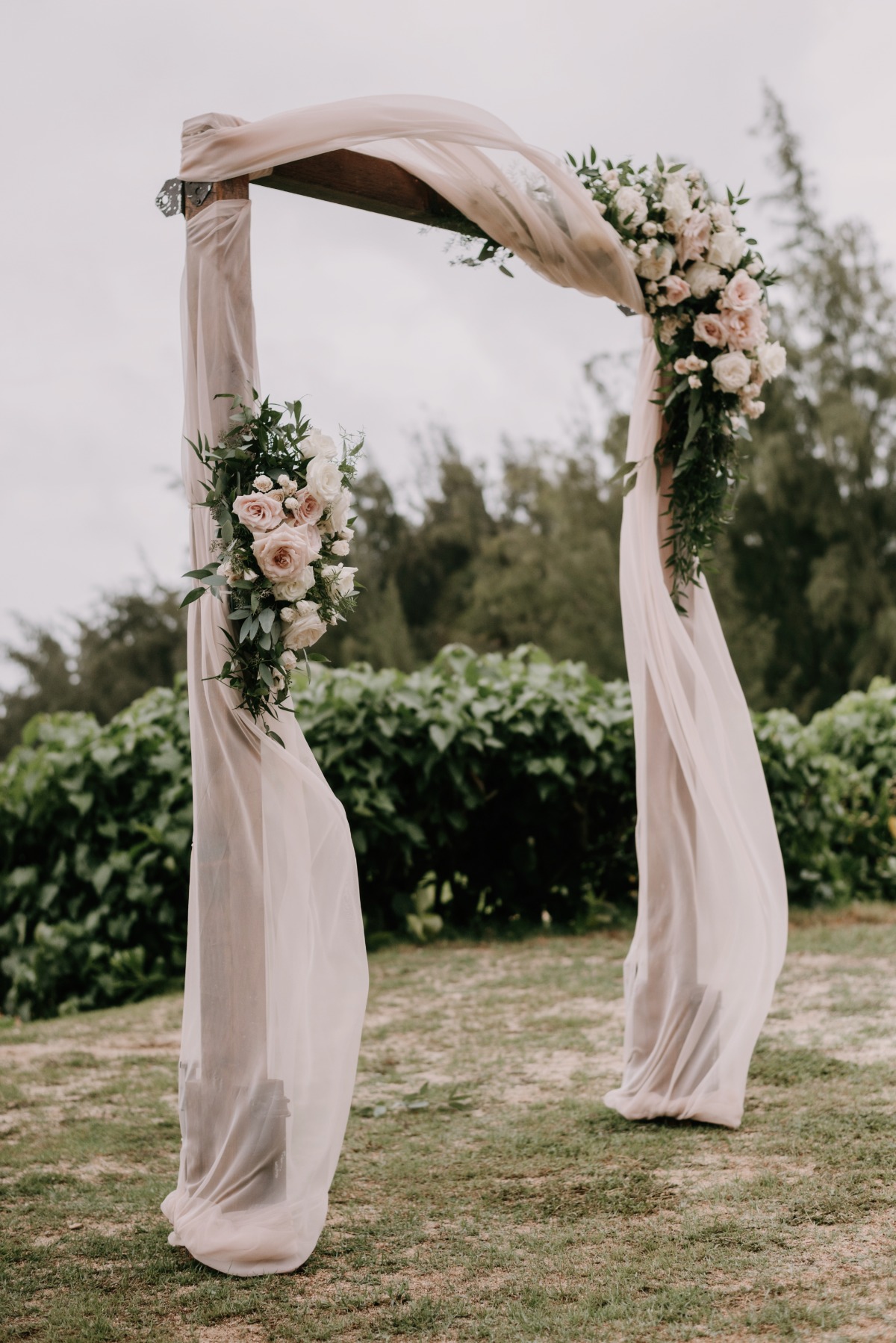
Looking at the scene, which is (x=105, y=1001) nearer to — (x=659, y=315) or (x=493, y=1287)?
(x=493, y=1287)

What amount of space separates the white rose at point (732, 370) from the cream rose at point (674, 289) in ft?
0.73

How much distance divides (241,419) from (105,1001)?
3796mm

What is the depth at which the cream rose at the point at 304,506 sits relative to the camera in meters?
2.61

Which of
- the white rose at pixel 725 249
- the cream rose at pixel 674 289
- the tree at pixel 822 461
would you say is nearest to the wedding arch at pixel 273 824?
the cream rose at pixel 674 289

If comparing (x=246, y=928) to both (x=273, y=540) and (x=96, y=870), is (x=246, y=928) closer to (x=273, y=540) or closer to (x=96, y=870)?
Answer: (x=273, y=540)

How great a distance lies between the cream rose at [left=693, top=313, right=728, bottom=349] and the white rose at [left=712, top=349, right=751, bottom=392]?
2.5 inches

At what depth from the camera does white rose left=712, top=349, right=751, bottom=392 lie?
11.2 feet

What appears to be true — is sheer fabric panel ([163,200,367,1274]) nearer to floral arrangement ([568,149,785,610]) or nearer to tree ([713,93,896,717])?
floral arrangement ([568,149,785,610])

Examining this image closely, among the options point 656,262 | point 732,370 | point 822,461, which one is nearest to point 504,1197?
point 732,370

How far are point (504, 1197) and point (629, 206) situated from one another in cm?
282

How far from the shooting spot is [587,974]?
17.2 feet

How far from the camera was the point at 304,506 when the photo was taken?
2.62m

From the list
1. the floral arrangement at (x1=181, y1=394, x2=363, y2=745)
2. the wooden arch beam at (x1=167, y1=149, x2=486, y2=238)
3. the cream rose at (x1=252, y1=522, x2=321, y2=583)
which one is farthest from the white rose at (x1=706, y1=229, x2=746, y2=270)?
the cream rose at (x1=252, y1=522, x2=321, y2=583)

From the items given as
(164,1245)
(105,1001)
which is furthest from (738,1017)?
(105,1001)
